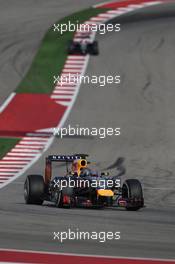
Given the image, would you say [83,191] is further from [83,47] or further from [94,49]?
[94,49]

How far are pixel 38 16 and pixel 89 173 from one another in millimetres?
37373

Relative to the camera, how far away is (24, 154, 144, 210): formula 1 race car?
2120 centimetres

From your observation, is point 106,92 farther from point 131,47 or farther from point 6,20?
point 6,20

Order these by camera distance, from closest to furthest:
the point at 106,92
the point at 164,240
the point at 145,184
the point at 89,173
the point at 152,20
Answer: the point at 164,240 < the point at 89,173 < the point at 145,184 < the point at 106,92 < the point at 152,20

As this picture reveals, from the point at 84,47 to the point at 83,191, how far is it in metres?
29.2

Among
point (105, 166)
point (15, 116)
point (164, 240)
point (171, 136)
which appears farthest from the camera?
point (15, 116)

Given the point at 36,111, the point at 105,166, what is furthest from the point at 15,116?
the point at 105,166

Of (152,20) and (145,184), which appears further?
(152,20)

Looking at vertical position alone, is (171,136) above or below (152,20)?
below

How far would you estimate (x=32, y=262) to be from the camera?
43.0ft
